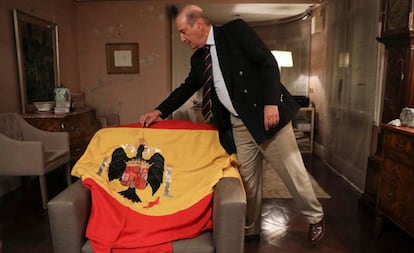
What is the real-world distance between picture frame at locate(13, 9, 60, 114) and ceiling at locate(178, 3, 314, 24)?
2021mm

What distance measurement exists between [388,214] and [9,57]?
3423mm

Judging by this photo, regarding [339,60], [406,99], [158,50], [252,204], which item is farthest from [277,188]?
[158,50]

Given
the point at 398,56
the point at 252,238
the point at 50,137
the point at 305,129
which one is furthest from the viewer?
the point at 305,129

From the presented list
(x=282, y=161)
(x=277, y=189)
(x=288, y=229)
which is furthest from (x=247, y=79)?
(x=277, y=189)

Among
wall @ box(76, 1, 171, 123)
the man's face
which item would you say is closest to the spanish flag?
the man's face

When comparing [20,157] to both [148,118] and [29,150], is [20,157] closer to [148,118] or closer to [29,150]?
[29,150]

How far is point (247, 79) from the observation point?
1613 millimetres

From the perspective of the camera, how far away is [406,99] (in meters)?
2.05

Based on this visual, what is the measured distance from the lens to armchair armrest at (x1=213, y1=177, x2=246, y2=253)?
125cm

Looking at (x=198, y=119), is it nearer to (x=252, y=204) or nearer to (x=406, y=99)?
(x=252, y=204)

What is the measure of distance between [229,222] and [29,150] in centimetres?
193

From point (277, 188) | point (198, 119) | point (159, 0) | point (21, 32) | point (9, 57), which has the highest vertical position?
point (159, 0)

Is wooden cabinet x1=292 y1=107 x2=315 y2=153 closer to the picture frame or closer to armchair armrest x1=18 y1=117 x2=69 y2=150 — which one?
armchair armrest x1=18 y1=117 x2=69 y2=150

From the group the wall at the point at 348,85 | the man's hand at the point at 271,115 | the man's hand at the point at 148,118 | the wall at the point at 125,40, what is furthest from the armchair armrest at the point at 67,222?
the wall at the point at 125,40
